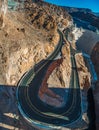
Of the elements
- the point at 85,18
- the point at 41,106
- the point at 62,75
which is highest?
the point at 85,18

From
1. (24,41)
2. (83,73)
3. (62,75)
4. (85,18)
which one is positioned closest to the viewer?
(62,75)

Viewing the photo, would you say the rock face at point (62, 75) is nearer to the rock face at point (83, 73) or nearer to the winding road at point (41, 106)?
the winding road at point (41, 106)

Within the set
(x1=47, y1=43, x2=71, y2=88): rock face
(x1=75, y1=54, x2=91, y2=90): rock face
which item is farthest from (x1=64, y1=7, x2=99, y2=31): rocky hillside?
(x1=47, y1=43, x2=71, y2=88): rock face

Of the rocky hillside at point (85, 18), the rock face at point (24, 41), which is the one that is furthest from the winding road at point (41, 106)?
the rocky hillside at point (85, 18)

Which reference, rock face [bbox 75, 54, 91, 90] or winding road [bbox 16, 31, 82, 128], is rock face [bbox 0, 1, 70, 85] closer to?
winding road [bbox 16, 31, 82, 128]

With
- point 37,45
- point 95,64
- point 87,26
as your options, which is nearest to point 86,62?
point 95,64

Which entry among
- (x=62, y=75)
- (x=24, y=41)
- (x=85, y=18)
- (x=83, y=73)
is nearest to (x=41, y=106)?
(x=62, y=75)

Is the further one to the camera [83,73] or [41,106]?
[83,73]

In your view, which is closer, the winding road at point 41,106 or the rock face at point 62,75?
the winding road at point 41,106

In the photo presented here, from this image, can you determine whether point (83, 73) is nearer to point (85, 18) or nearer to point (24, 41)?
point (24, 41)
